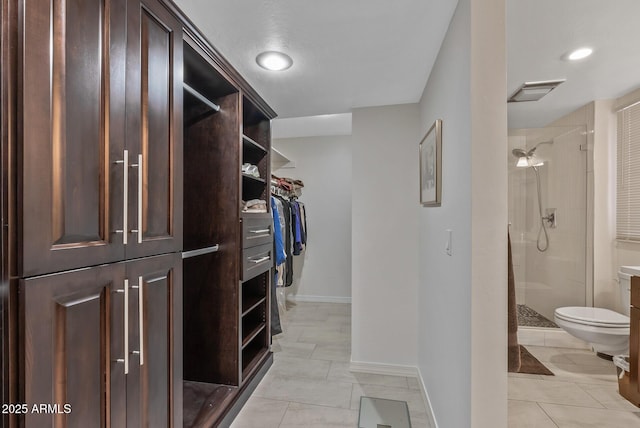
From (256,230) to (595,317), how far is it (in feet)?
9.67

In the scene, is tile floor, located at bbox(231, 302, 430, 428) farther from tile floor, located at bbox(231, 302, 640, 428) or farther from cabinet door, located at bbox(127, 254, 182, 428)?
cabinet door, located at bbox(127, 254, 182, 428)

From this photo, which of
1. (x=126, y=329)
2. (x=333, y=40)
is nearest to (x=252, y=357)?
(x=126, y=329)

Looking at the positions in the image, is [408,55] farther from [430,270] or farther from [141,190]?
[141,190]

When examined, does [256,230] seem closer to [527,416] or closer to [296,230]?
[296,230]

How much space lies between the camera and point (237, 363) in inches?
79.2

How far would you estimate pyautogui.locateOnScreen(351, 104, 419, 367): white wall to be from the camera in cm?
253

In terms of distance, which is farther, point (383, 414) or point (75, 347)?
point (383, 414)

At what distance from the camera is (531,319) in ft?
10.6

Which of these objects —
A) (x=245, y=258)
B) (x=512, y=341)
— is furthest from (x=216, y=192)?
(x=512, y=341)

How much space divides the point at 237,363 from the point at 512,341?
164cm

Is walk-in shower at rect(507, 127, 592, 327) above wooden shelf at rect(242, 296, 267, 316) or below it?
above

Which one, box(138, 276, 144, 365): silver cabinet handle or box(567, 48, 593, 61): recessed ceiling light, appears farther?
box(567, 48, 593, 61): recessed ceiling light

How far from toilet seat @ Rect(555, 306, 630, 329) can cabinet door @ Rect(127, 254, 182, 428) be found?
301 cm

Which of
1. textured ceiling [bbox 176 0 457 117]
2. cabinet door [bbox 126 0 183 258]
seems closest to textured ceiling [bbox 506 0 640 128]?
textured ceiling [bbox 176 0 457 117]
